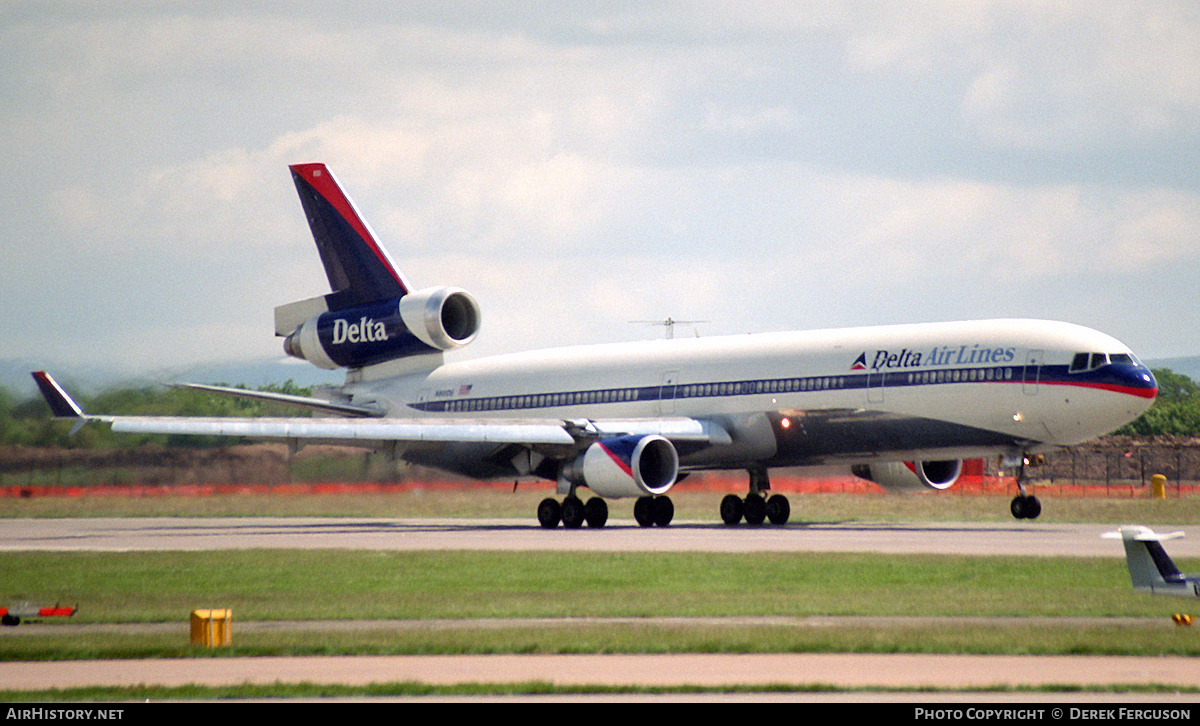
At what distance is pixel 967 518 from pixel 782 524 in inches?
187

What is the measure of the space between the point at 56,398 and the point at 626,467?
543 inches

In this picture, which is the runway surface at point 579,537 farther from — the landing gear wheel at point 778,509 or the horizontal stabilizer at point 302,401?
the horizontal stabilizer at point 302,401

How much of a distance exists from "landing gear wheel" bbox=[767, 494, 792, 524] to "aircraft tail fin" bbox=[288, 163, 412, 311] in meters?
13.9

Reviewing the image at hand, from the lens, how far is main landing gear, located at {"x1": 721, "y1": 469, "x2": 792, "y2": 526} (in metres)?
37.7

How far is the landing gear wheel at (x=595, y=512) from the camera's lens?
3600 cm

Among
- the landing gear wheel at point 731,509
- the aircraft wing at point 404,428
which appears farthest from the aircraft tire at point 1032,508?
the landing gear wheel at point 731,509

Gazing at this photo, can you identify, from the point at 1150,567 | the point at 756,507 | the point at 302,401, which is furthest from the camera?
the point at 302,401

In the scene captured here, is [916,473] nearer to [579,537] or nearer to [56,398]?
[579,537]

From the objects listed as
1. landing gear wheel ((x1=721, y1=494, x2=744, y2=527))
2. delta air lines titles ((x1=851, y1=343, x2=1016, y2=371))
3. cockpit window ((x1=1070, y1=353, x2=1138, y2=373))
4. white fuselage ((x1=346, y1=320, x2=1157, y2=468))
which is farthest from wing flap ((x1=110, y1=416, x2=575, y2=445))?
cockpit window ((x1=1070, y1=353, x2=1138, y2=373))

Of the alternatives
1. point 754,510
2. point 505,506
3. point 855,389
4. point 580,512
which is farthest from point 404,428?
point 855,389

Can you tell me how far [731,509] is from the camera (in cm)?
3812

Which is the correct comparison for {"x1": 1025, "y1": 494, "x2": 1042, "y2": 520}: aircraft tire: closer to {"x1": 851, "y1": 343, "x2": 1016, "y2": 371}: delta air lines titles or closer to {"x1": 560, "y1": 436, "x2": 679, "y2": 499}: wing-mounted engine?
{"x1": 851, "y1": 343, "x2": 1016, "y2": 371}: delta air lines titles
